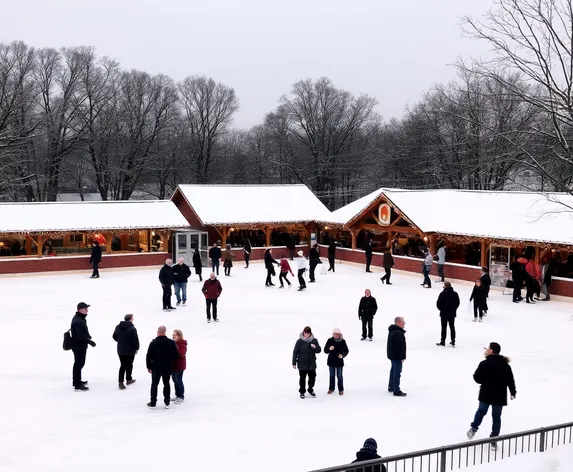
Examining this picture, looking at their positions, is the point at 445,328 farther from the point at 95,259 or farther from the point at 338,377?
the point at 95,259

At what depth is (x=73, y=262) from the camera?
27531mm

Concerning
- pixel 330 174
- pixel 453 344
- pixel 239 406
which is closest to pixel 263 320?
pixel 453 344

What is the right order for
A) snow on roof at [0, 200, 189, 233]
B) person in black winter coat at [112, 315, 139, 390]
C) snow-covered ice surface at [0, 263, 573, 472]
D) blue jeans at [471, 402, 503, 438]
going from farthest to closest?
snow on roof at [0, 200, 189, 233] < person in black winter coat at [112, 315, 139, 390] < blue jeans at [471, 402, 503, 438] < snow-covered ice surface at [0, 263, 573, 472]

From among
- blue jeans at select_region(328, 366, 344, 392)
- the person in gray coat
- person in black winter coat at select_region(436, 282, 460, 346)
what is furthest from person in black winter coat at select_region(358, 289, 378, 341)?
the person in gray coat

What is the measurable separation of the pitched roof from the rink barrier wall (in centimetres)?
886

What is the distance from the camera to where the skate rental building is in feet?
76.4

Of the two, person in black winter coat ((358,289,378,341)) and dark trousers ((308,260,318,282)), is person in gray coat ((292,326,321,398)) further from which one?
dark trousers ((308,260,318,282))

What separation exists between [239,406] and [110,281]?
1562 centimetres

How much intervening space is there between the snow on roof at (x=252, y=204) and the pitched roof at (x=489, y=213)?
10.6 feet

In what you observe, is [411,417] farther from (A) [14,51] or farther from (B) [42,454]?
(A) [14,51]

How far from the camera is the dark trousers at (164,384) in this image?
10258 mm

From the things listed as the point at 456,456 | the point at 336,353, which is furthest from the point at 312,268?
the point at 456,456

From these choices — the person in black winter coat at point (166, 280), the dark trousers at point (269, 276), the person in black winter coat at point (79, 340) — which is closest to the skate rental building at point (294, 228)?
the dark trousers at point (269, 276)

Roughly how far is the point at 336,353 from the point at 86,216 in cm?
2001
